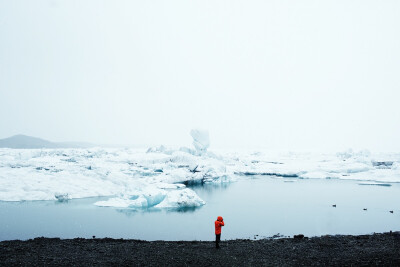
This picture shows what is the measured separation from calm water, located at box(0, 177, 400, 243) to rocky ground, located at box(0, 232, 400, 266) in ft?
7.20

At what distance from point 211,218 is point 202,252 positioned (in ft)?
23.1

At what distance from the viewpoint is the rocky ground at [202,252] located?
8.68 meters

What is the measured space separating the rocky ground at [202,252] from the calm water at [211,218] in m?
2.19

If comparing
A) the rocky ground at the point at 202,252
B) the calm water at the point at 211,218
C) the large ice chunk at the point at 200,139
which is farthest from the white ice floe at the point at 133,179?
the rocky ground at the point at 202,252

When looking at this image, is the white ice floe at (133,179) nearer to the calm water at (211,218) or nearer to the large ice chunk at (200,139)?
the calm water at (211,218)

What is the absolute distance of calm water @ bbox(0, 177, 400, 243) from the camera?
44.3 ft

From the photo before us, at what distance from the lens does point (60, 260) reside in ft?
28.5

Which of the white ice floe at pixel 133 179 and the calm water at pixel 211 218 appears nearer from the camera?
the calm water at pixel 211 218

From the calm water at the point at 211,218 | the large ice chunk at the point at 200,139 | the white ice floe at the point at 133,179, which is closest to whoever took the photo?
the calm water at the point at 211,218

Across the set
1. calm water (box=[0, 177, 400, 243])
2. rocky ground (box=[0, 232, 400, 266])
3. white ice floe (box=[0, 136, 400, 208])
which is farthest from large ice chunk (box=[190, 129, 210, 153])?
rocky ground (box=[0, 232, 400, 266])

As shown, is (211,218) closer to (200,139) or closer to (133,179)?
(133,179)

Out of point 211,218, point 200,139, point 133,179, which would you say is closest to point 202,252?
point 211,218

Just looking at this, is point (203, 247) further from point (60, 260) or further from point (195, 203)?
point (195, 203)

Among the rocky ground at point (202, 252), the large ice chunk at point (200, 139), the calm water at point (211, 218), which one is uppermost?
the large ice chunk at point (200, 139)
